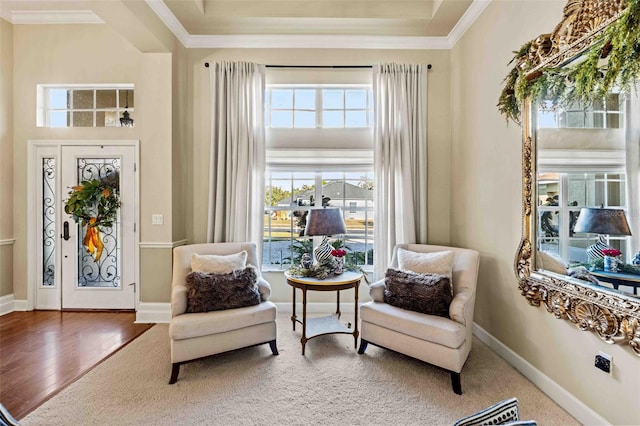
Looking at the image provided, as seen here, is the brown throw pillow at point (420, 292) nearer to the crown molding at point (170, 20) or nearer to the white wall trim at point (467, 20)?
the white wall trim at point (467, 20)

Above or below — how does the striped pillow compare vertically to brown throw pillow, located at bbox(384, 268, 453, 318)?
below

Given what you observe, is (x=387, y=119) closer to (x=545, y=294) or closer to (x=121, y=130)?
(x=545, y=294)

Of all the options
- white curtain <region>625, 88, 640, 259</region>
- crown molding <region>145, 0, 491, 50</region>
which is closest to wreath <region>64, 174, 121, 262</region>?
crown molding <region>145, 0, 491, 50</region>

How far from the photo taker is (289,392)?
2.19 m

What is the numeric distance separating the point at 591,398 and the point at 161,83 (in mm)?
4699

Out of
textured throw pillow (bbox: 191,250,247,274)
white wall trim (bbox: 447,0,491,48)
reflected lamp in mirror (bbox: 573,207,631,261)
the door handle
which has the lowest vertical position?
textured throw pillow (bbox: 191,250,247,274)

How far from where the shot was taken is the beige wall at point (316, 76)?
3623 millimetres

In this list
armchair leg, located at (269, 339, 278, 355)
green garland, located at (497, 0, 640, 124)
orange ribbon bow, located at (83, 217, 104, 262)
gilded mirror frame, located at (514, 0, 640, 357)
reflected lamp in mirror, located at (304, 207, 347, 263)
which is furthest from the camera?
orange ribbon bow, located at (83, 217, 104, 262)

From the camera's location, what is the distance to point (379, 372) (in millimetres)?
2436

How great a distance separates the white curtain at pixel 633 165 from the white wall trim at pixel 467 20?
6.33 feet

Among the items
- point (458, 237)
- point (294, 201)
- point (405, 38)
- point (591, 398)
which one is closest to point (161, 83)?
point (294, 201)

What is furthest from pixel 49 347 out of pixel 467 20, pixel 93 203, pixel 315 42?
pixel 467 20

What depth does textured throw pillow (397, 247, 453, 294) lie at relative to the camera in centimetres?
272

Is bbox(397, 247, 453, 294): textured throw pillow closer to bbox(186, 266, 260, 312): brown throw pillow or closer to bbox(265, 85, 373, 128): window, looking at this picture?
bbox(186, 266, 260, 312): brown throw pillow
